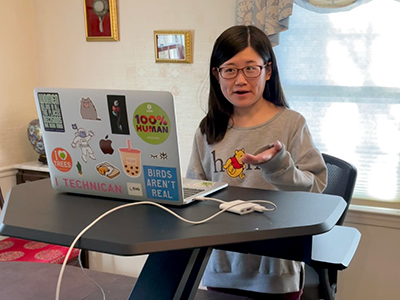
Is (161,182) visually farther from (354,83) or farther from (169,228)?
(354,83)

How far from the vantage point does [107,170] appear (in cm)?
89

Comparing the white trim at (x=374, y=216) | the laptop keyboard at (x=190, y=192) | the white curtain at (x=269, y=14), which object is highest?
the white curtain at (x=269, y=14)

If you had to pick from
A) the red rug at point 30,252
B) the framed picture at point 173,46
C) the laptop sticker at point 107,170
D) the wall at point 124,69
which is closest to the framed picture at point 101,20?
the wall at point 124,69

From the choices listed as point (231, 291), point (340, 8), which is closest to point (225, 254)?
point (231, 291)

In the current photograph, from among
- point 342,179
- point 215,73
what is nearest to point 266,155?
point 215,73

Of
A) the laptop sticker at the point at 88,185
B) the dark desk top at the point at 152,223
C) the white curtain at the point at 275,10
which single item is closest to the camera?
the dark desk top at the point at 152,223

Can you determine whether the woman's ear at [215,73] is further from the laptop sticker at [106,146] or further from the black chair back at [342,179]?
the black chair back at [342,179]

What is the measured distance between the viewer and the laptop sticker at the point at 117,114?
0.83 metres

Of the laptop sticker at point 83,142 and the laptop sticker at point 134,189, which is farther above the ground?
the laptop sticker at point 83,142

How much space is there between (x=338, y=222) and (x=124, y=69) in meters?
1.57

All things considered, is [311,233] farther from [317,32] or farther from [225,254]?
[317,32]

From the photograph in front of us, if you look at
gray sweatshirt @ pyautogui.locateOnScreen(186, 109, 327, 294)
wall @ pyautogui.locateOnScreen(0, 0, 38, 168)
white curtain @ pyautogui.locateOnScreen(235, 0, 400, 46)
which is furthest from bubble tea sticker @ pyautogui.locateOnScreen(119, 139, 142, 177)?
wall @ pyautogui.locateOnScreen(0, 0, 38, 168)

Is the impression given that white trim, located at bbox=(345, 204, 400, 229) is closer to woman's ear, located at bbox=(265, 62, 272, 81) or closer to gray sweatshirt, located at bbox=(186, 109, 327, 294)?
gray sweatshirt, located at bbox=(186, 109, 327, 294)

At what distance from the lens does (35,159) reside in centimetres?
304
